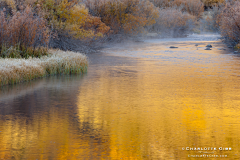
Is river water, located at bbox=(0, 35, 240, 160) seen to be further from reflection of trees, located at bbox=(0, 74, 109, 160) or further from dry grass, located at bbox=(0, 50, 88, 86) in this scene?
dry grass, located at bbox=(0, 50, 88, 86)

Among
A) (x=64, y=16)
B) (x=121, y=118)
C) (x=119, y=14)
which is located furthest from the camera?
(x=119, y=14)

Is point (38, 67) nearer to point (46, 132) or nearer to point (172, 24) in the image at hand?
point (46, 132)

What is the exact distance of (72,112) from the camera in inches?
461

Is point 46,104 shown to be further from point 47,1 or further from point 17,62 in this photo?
point 47,1

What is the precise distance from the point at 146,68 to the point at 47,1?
12.4 m

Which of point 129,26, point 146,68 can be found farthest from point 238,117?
point 129,26

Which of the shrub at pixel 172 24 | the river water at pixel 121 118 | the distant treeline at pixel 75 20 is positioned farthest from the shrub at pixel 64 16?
the shrub at pixel 172 24

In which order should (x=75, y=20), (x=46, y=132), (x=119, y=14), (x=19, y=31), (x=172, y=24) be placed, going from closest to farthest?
(x=46, y=132)
(x=19, y=31)
(x=75, y=20)
(x=119, y=14)
(x=172, y=24)

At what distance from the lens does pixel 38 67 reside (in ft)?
65.5

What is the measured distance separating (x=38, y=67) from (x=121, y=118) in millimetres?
10297

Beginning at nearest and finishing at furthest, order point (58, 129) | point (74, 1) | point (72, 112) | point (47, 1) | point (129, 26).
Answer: point (58, 129)
point (72, 112)
point (47, 1)
point (74, 1)
point (129, 26)

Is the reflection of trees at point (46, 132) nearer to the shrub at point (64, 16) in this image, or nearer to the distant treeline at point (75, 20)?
the distant treeline at point (75, 20)

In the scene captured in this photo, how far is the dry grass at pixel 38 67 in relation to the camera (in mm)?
17569

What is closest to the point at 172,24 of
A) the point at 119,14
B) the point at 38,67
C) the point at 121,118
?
the point at 119,14
